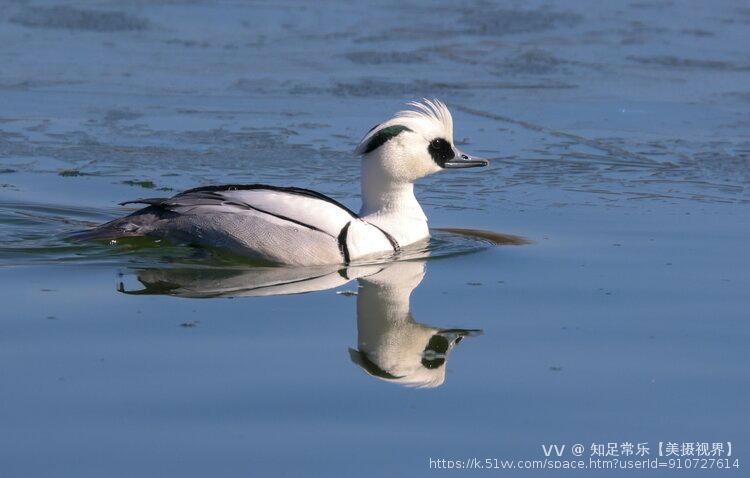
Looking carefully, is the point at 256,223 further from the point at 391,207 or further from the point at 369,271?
the point at 391,207

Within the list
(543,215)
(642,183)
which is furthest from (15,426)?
(642,183)

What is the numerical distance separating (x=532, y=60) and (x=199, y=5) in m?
4.80

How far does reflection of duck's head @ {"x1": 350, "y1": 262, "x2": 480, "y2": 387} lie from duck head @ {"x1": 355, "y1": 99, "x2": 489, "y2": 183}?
3.28 feet

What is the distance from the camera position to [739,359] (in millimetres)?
6301

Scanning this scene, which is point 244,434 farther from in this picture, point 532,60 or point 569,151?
point 532,60

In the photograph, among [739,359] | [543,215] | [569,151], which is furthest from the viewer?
[569,151]

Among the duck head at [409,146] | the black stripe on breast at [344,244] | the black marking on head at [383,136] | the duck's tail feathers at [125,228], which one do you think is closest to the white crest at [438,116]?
the duck head at [409,146]

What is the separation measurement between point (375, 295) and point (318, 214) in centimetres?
91

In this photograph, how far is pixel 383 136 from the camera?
8.60 m

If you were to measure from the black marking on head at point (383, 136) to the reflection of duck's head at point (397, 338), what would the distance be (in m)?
1.05

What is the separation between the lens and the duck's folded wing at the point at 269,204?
27.1 ft

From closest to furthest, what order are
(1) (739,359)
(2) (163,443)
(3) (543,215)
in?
1. (2) (163,443)
2. (1) (739,359)
3. (3) (543,215)

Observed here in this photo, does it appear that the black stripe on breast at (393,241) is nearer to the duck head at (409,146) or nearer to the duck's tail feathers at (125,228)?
the duck head at (409,146)

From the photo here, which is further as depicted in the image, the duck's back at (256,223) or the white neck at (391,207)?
the white neck at (391,207)
